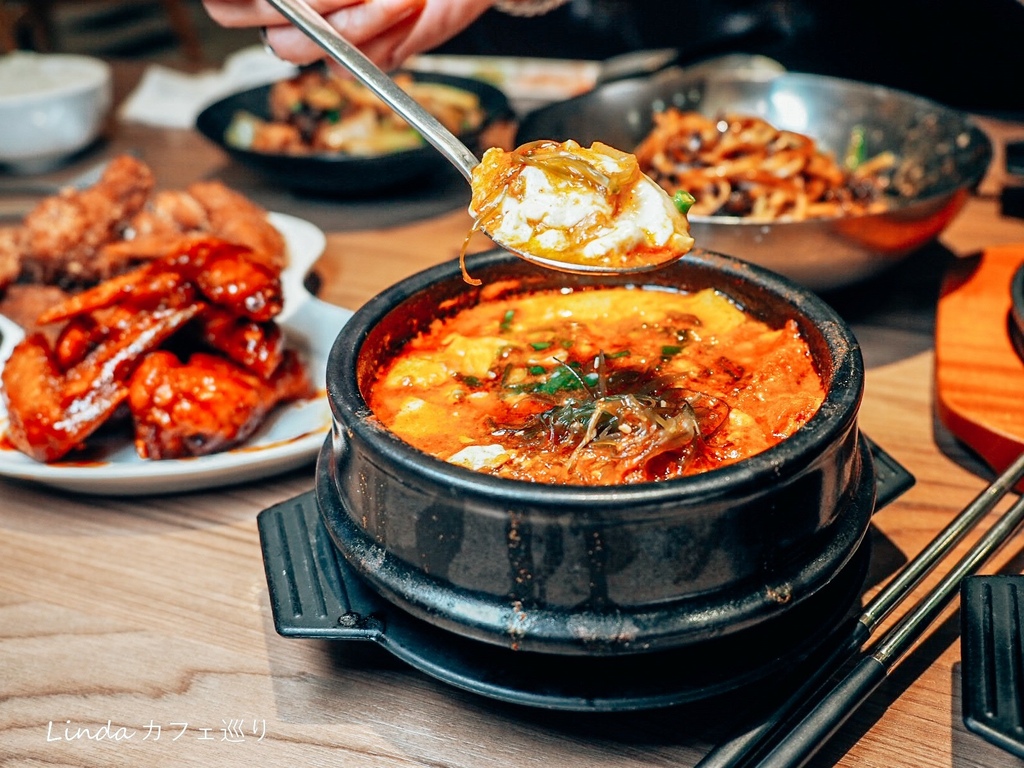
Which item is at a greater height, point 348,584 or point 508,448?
point 508,448

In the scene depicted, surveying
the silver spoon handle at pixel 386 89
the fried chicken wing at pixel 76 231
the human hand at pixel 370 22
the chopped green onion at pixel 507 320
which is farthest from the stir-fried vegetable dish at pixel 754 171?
the fried chicken wing at pixel 76 231

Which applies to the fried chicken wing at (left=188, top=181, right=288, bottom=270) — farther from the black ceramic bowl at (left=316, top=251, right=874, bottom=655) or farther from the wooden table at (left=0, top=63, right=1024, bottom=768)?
the black ceramic bowl at (left=316, top=251, right=874, bottom=655)

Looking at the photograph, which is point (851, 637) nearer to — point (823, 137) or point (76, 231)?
point (823, 137)

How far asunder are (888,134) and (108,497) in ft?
7.64

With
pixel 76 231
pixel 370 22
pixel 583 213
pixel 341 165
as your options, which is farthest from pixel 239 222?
pixel 583 213

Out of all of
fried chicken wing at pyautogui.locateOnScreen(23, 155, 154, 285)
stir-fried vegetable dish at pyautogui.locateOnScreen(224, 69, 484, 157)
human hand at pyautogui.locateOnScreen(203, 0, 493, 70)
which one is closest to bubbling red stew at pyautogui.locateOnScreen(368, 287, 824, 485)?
human hand at pyautogui.locateOnScreen(203, 0, 493, 70)

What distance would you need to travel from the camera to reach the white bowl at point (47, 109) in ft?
11.2

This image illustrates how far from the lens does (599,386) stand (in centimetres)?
139

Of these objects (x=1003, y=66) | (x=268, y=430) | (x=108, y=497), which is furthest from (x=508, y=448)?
(x=1003, y=66)

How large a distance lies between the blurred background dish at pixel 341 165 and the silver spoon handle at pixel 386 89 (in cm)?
120

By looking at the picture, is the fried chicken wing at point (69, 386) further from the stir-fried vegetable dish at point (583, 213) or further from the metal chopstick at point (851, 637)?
the metal chopstick at point (851, 637)

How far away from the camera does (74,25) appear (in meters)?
10.1

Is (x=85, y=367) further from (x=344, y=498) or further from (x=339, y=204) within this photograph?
(x=339, y=204)

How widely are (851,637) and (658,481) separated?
39 centimetres
